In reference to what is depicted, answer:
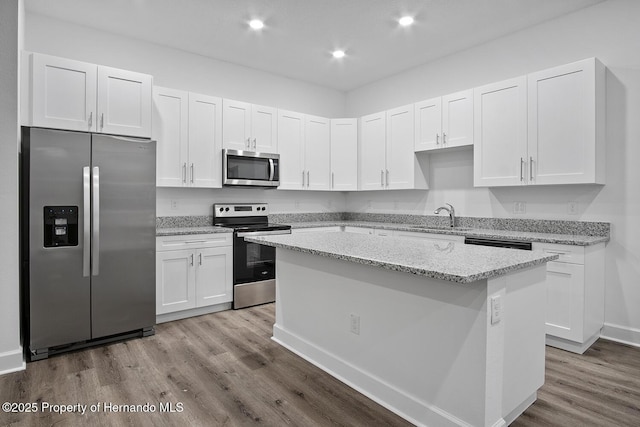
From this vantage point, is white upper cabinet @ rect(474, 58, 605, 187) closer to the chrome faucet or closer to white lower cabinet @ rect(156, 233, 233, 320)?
the chrome faucet

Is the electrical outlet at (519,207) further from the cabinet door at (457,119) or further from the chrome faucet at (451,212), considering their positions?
the cabinet door at (457,119)

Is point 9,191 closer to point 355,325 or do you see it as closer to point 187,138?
point 187,138

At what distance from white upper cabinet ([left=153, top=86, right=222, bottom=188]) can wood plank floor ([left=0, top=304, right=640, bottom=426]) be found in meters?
1.70

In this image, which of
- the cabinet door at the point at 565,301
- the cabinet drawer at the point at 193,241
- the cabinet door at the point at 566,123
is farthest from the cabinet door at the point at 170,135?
the cabinet door at the point at 565,301

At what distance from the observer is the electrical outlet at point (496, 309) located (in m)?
1.65

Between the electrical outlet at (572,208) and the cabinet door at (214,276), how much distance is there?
333cm

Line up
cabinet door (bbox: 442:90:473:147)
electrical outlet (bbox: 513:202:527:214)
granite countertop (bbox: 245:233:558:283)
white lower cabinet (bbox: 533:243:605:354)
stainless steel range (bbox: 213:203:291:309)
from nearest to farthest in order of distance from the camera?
granite countertop (bbox: 245:233:558:283), white lower cabinet (bbox: 533:243:605:354), electrical outlet (bbox: 513:202:527:214), cabinet door (bbox: 442:90:473:147), stainless steel range (bbox: 213:203:291:309)

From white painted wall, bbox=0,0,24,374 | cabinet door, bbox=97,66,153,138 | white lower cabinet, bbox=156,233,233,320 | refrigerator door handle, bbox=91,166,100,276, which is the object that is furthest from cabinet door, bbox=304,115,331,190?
white painted wall, bbox=0,0,24,374

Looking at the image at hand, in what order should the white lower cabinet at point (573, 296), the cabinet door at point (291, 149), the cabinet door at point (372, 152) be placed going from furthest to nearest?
the cabinet door at point (372, 152) → the cabinet door at point (291, 149) → the white lower cabinet at point (573, 296)

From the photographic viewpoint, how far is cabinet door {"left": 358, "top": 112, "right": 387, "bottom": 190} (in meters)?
4.80

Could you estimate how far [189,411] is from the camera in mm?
2061

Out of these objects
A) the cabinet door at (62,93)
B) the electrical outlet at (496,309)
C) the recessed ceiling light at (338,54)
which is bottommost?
the electrical outlet at (496,309)

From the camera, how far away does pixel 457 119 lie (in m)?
3.91

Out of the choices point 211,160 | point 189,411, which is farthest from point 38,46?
point 189,411
